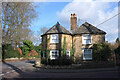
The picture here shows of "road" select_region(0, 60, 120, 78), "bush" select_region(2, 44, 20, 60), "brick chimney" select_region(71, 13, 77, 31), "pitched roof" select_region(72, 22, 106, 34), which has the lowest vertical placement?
"road" select_region(0, 60, 120, 78)

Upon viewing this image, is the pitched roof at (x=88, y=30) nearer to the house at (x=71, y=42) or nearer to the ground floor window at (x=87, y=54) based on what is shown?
the house at (x=71, y=42)

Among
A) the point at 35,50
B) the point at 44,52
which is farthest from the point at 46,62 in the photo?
the point at 35,50

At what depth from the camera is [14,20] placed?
3247 cm

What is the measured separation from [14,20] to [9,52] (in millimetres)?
8798

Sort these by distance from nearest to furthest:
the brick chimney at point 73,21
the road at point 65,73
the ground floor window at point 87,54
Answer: the road at point 65,73 < the ground floor window at point 87,54 < the brick chimney at point 73,21

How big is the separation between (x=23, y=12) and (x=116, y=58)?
25630mm

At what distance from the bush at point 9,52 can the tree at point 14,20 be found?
265 cm

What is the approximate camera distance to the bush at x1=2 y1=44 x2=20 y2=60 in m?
33.7

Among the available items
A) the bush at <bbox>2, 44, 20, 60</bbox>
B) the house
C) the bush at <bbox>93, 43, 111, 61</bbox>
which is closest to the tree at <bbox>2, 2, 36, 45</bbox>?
the bush at <bbox>2, 44, 20, 60</bbox>

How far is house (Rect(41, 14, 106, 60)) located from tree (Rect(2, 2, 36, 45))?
12.5 m

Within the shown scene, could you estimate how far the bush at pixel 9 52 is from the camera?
3369 cm

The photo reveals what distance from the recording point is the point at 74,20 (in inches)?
971

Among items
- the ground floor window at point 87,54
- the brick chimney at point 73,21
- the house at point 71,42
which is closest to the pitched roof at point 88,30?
the house at point 71,42

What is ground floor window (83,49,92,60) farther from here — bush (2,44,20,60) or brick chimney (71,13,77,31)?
bush (2,44,20,60)
